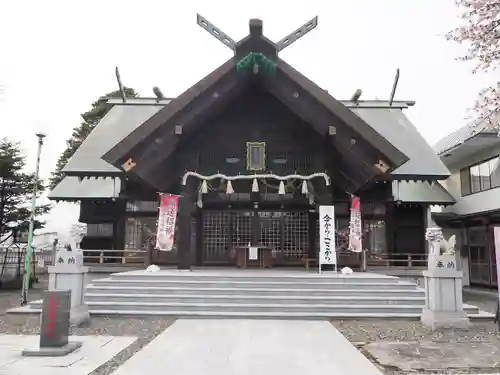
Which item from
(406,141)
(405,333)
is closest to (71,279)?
(405,333)

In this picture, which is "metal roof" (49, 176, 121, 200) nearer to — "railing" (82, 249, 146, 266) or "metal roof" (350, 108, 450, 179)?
"railing" (82, 249, 146, 266)

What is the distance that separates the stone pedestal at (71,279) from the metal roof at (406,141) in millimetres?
9811

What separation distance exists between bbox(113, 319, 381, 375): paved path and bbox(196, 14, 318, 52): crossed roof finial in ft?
22.9

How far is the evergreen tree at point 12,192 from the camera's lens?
57.5 ft

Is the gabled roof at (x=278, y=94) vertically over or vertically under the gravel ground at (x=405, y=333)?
over

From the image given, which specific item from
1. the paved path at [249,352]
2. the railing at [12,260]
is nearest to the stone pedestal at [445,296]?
the paved path at [249,352]

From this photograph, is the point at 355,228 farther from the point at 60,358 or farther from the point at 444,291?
the point at 60,358

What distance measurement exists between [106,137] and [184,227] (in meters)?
6.84

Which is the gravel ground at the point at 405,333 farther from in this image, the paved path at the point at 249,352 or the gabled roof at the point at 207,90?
the gabled roof at the point at 207,90

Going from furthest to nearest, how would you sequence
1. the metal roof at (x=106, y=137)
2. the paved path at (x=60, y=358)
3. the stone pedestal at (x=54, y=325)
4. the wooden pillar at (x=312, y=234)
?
the wooden pillar at (x=312, y=234)
the metal roof at (x=106, y=137)
the stone pedestal at (x=54, y=325)
the paved path at (x=60, y=358)

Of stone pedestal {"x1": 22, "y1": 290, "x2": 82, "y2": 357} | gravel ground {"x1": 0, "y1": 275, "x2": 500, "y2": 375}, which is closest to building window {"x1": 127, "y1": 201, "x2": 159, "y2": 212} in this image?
gravel ground {"x1": 0, "y1": 275, "x2": 500, "y2": 375}

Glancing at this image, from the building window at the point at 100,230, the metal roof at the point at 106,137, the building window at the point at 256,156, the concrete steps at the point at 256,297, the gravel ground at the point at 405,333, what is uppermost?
the metal roof at the point at 106,137

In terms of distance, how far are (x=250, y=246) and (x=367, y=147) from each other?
207 inches

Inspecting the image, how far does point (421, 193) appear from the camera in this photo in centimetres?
1605
